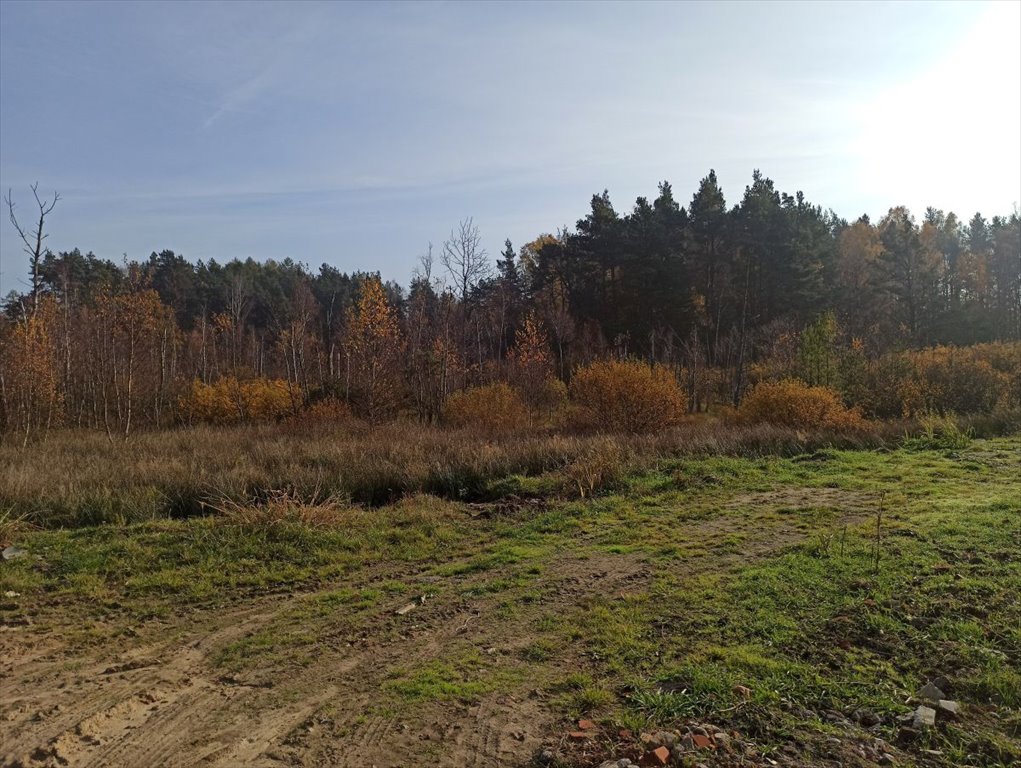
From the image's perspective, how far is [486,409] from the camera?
22.5m

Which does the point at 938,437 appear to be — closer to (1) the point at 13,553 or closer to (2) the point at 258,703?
(2) the point at 258,703

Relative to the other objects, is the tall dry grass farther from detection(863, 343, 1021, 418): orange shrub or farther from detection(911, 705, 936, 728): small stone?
detection(911, 705, 936, 728): small stone

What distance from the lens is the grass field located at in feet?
12.0

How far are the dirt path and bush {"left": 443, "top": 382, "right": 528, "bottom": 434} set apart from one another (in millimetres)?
15320

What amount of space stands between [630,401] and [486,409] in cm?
547

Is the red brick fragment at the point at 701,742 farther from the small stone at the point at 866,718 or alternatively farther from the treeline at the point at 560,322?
the treeline at the point at 560,322

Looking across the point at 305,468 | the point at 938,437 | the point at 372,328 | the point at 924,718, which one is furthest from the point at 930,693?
the point at 372,328

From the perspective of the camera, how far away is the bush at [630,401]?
19.3 m

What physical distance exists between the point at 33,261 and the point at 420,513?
67.4 feet

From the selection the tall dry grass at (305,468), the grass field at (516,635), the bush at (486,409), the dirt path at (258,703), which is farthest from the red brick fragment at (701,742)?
the bush at (486,409)

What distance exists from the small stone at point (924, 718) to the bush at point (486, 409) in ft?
55.3

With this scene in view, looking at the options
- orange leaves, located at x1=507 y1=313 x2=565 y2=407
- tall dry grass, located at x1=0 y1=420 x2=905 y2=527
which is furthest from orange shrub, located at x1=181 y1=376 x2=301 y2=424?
tall dry grass, located at x1=0 y1=420 x2=905 y2=527

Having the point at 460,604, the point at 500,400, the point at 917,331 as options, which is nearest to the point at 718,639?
the point at 460,604

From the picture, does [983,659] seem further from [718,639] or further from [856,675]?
[718,639]
